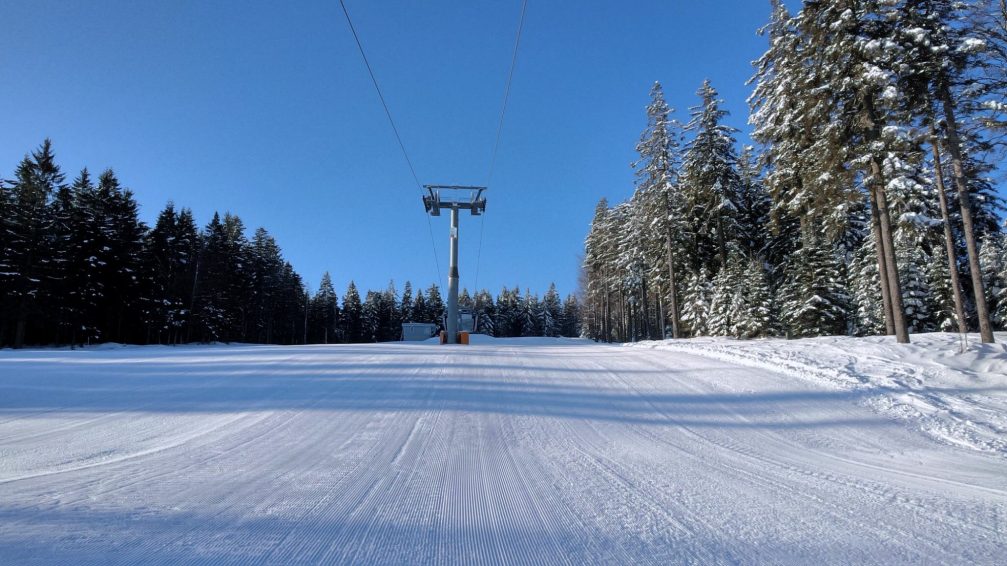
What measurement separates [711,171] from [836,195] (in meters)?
12.3

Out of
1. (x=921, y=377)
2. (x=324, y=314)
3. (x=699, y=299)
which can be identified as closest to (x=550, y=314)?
(x=324, y=314)

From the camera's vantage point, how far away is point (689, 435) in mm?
5613

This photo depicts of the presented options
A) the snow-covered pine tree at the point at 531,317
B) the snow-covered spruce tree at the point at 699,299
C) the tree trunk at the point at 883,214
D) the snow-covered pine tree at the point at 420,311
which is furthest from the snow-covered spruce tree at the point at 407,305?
the tree trunk at the point at 883,214

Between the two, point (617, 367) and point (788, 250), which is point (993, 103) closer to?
point (617, 367)

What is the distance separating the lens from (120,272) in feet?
105

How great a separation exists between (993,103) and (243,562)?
1842cm

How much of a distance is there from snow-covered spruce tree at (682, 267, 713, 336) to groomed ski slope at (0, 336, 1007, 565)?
23.7 metres

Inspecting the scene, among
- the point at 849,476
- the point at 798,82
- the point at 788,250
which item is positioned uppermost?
the point at 798,82

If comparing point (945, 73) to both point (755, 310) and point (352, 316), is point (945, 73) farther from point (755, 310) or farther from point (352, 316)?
point (352, 316)

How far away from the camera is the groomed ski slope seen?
8.67ft

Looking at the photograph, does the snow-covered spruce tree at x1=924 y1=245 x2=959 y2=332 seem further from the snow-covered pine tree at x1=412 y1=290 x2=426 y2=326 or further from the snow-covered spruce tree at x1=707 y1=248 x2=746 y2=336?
the snow-covered pine tree at x1=412 y1=290 x2=426 y2=326

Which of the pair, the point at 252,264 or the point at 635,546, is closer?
the point at 635,546

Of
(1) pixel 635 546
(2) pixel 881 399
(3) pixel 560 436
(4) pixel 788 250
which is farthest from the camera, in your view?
(4) pixel 788 250

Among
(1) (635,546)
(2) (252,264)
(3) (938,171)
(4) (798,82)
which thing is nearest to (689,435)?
(1) (635,546)
